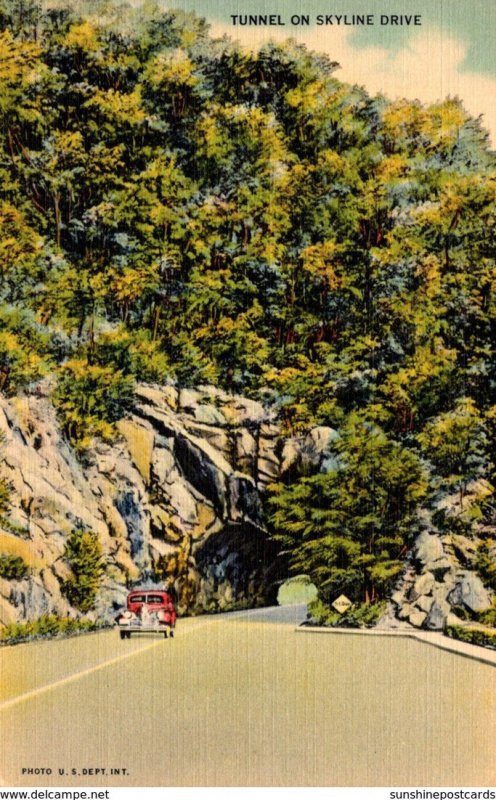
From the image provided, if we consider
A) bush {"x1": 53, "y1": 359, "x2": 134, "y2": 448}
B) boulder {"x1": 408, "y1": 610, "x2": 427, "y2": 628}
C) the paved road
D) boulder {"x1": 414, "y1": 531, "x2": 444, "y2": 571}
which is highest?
bush {"x1": 53, "y1": 359, "x2": 134, "y2": 448}

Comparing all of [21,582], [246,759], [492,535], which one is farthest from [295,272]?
[246,759]

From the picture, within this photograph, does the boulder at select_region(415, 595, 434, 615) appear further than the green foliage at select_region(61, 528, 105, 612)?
A: Yes

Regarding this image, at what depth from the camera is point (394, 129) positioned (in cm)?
2858

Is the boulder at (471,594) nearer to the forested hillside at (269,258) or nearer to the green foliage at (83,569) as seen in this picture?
the forested hillside at (269,258)

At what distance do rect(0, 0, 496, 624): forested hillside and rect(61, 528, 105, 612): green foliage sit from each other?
4.31 meters

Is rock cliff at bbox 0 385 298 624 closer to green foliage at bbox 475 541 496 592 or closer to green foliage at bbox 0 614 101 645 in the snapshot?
green foliage at bbox 0 614 101 645

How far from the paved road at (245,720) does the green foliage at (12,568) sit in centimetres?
385

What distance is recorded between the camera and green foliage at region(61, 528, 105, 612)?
24391mm

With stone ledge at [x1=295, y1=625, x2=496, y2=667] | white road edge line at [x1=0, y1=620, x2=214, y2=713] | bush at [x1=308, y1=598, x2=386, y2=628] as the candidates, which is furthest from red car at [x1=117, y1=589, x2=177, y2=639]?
bush at [x1=308, y1=598, x2=386, y2=628]

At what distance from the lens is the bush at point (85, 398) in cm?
2852

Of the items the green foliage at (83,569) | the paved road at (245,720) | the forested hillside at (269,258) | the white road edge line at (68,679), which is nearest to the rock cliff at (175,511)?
the green foliage at (83,569)

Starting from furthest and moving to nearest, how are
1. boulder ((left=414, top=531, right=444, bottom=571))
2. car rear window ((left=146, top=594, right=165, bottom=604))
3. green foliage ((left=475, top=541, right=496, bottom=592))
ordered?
boulder ((left=414, top=531, right=444, bottom=571))
green foliage ((left=475, top=541, right=496, bottom=592))
car rear window ((left=146, top=594, right=165, bottom=604))

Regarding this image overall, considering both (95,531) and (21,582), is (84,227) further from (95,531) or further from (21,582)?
(21,582)

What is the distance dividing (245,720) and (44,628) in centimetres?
999
